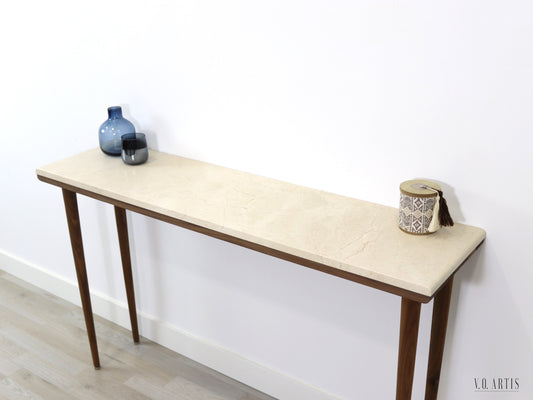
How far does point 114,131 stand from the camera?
209 cm

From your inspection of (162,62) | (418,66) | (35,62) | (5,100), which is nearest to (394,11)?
(418,66)

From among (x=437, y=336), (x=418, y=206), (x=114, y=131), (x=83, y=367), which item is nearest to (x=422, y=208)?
(x=418, y=206)

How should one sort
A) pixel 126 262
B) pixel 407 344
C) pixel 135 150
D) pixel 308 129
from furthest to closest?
pixel 126 262
pixel 135 150
pixel 308 129
pixel 407 344

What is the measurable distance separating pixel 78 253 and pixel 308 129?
1.03m

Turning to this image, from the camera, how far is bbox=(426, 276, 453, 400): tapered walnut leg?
5.18ft

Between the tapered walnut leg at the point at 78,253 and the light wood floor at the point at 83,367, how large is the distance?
115 millimetres

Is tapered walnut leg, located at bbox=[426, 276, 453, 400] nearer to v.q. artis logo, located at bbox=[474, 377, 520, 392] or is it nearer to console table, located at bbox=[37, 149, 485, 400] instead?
console table, located at bbox=[37, 149, 485, 400]

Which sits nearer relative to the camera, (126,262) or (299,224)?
(299,224)

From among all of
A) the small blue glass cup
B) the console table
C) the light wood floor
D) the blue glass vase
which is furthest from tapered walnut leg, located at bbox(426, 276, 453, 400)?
the blue glass vase

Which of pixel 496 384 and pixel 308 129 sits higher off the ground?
pixel 308 129

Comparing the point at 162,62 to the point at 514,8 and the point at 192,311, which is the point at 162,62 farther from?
the point at 514,8

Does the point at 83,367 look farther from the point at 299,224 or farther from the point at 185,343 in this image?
the point at 299,224

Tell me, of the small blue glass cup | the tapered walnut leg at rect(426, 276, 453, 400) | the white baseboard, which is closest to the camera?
the tapered walnut leg at rect(426, 276, 453, 400)

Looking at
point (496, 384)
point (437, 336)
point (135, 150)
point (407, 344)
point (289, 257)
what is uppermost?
point (135, 150)
